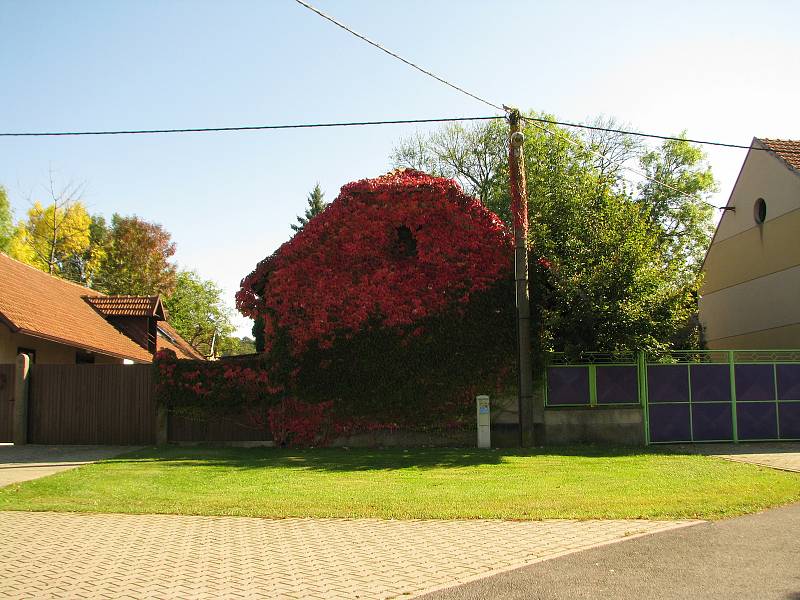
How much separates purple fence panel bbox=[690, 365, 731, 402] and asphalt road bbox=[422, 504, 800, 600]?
935 cm

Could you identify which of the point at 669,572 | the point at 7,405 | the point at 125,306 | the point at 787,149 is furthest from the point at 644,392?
the point at 125,306

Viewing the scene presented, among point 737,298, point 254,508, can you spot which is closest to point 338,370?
point 254,508

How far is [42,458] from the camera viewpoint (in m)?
14.4

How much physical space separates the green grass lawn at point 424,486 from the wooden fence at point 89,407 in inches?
102

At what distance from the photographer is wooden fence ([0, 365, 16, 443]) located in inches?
672

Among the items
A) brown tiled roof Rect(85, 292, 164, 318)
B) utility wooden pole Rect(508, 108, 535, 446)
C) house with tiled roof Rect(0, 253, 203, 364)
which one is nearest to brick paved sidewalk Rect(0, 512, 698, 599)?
utility wooden pole Rect(508, 108, 535, 446)

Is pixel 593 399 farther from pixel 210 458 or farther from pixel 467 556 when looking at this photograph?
pixel 467 556

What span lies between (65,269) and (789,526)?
172 feet

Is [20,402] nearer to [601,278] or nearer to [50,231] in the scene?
[601,278]

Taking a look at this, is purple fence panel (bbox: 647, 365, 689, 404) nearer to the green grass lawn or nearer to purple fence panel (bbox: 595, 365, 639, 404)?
purple fence panel (bbox: 595, 365, 639, 404)

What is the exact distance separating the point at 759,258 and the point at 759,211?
4.87 feet

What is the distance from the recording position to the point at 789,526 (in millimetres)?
7414

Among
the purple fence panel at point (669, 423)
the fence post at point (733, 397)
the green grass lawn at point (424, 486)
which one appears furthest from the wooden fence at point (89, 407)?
the fence post at point (733, 397)

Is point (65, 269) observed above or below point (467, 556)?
above
